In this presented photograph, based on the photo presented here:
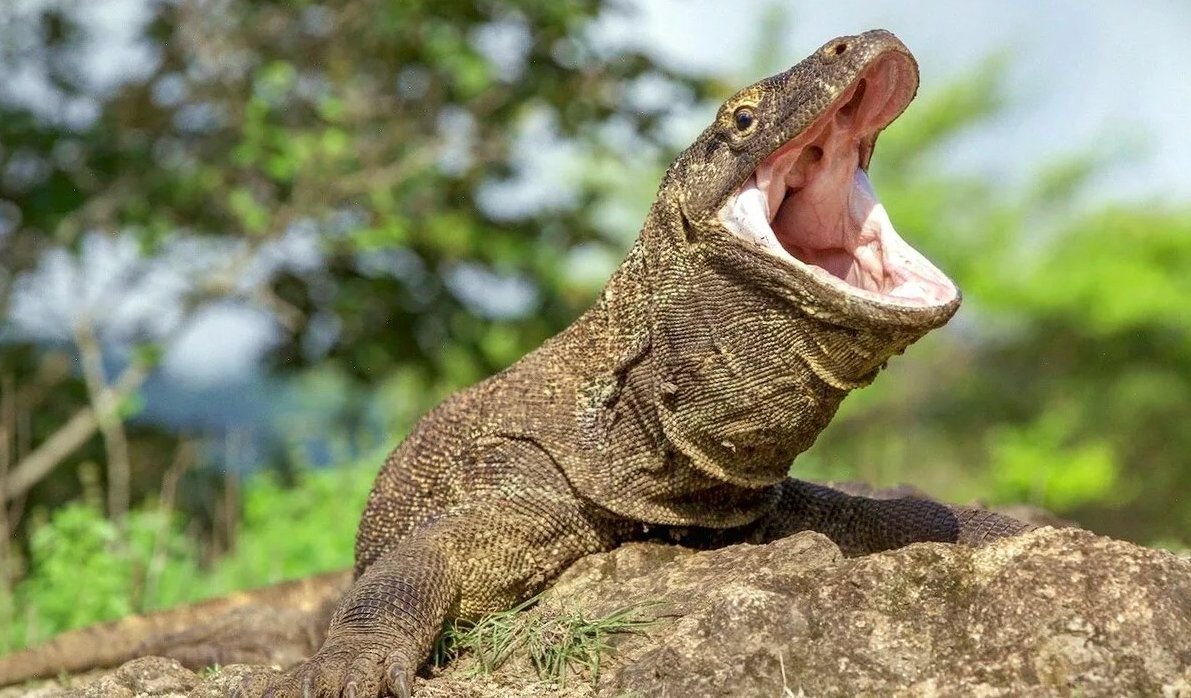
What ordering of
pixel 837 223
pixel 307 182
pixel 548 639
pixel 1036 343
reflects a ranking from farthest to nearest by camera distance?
pixel 1036 343
pixel 307 182
pixel 837 223
pixel 548 639

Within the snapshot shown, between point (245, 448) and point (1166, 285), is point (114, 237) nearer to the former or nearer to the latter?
point (245, 448)

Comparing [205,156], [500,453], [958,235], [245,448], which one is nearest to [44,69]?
[205,156]

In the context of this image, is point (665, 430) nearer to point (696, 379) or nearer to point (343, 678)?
point (696, 379)

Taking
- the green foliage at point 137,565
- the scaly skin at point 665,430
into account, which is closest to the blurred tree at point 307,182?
the green foliage at point 137,565

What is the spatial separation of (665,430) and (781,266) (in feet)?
2.31

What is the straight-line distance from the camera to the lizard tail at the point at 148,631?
22.3 ft

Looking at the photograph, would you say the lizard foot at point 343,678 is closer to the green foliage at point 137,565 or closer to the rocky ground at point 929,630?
the rocky ground at point 929,630

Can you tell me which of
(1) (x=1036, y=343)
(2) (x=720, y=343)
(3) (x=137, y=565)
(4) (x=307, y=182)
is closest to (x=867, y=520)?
(2) (x=720, y=343)

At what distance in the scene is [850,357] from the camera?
429 centimetres

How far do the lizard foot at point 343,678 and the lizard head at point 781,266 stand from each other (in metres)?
1.15

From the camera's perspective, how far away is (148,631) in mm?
7098

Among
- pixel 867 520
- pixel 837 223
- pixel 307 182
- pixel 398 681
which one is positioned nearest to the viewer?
pixel 398 681

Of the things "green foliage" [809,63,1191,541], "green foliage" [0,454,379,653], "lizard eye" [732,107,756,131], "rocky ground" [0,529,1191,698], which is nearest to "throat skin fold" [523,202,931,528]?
"lizard eye" [732,107,756,131]

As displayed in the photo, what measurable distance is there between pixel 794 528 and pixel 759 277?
1.16m
